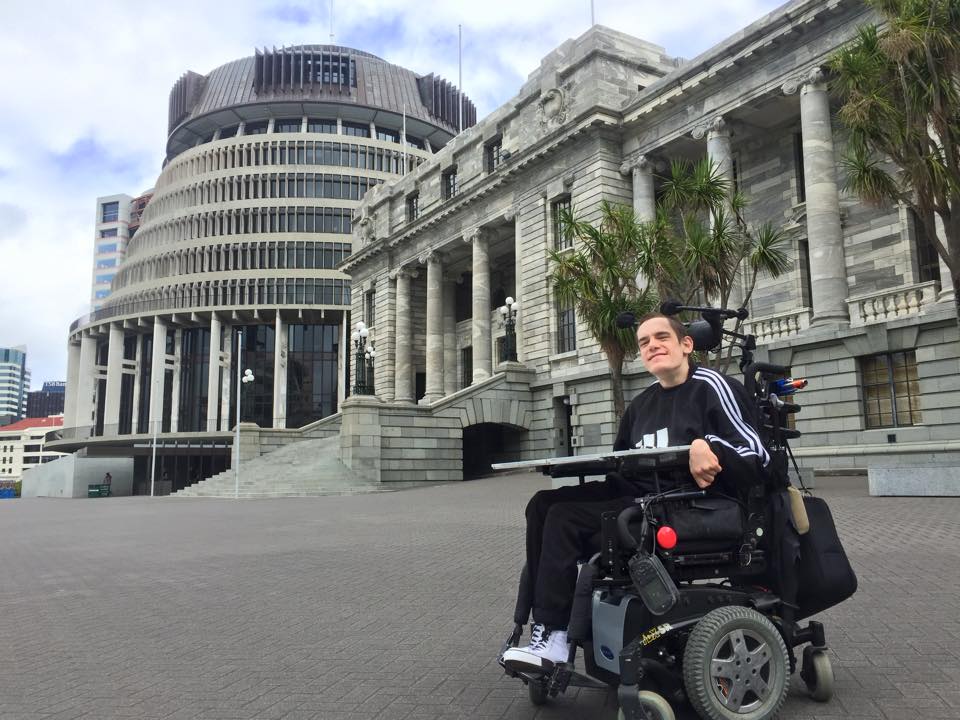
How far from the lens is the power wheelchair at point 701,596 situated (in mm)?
3100

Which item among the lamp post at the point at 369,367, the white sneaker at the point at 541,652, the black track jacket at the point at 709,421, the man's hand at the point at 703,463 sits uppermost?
the lamp post at the point at 369,367

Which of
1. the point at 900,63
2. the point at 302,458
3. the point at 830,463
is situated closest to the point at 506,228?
the point at 302,458

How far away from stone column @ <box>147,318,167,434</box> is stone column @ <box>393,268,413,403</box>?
1257 inches

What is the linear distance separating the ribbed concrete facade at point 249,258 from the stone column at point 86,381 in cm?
13

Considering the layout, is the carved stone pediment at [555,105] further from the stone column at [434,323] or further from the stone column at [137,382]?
the stone column at [137,382]

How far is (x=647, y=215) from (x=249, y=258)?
45.8 metres

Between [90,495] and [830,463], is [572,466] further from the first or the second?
[90,495]

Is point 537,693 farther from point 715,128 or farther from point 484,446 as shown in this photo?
point 484,446

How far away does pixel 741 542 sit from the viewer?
3361 mm

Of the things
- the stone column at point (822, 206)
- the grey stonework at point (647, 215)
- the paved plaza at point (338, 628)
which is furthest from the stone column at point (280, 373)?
the paved plaza at point (338, 628)

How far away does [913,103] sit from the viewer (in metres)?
12.6

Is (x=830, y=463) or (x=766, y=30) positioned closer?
(x=830, y=463)

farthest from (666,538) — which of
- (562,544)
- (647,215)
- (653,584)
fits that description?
(647,215)

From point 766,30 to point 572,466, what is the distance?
80.5 feet
